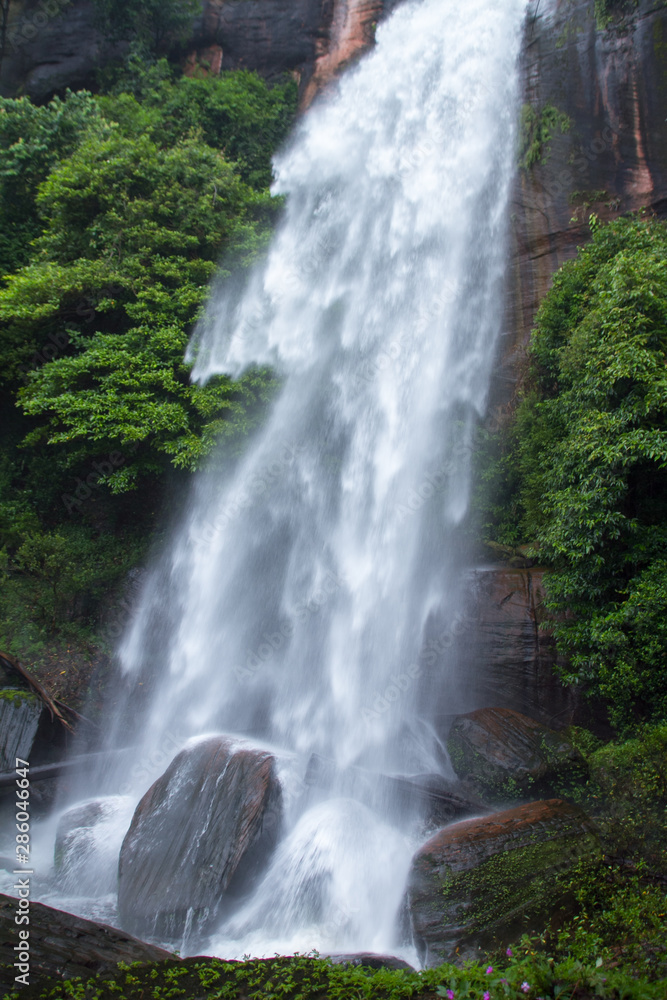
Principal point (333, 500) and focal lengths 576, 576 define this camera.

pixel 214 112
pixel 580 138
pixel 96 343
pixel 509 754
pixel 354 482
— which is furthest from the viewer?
pixel 214 112

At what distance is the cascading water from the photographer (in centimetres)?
845

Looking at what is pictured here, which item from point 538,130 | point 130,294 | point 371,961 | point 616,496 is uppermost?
point 538,130

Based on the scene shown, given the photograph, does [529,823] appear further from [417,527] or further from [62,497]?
[62,497]

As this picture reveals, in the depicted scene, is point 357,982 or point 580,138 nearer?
point 357,982

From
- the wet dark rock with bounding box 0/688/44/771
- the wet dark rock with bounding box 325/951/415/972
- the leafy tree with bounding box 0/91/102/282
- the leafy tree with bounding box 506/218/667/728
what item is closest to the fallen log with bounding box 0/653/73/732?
the wet dark rock with bounding box 0/688/44/771

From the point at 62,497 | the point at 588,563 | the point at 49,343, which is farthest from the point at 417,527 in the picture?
the point at 49,343

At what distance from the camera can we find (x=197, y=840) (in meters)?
6.87

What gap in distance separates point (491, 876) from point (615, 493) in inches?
196

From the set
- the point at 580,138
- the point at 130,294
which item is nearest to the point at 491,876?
the point at 130,294

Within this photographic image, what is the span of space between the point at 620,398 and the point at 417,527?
4251 millimetres

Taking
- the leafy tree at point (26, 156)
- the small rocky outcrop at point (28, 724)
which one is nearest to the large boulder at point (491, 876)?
the small rocky outcrop at point (28, 724)

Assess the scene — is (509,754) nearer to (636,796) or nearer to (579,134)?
(636,796)

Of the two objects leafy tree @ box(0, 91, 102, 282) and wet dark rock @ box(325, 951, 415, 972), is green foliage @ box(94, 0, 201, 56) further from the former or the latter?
wet dark rock @ box(325, 951, 415, 972)

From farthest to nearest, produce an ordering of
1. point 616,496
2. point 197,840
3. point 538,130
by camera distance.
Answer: point 538,130 → point 616,496 → point 197,840
